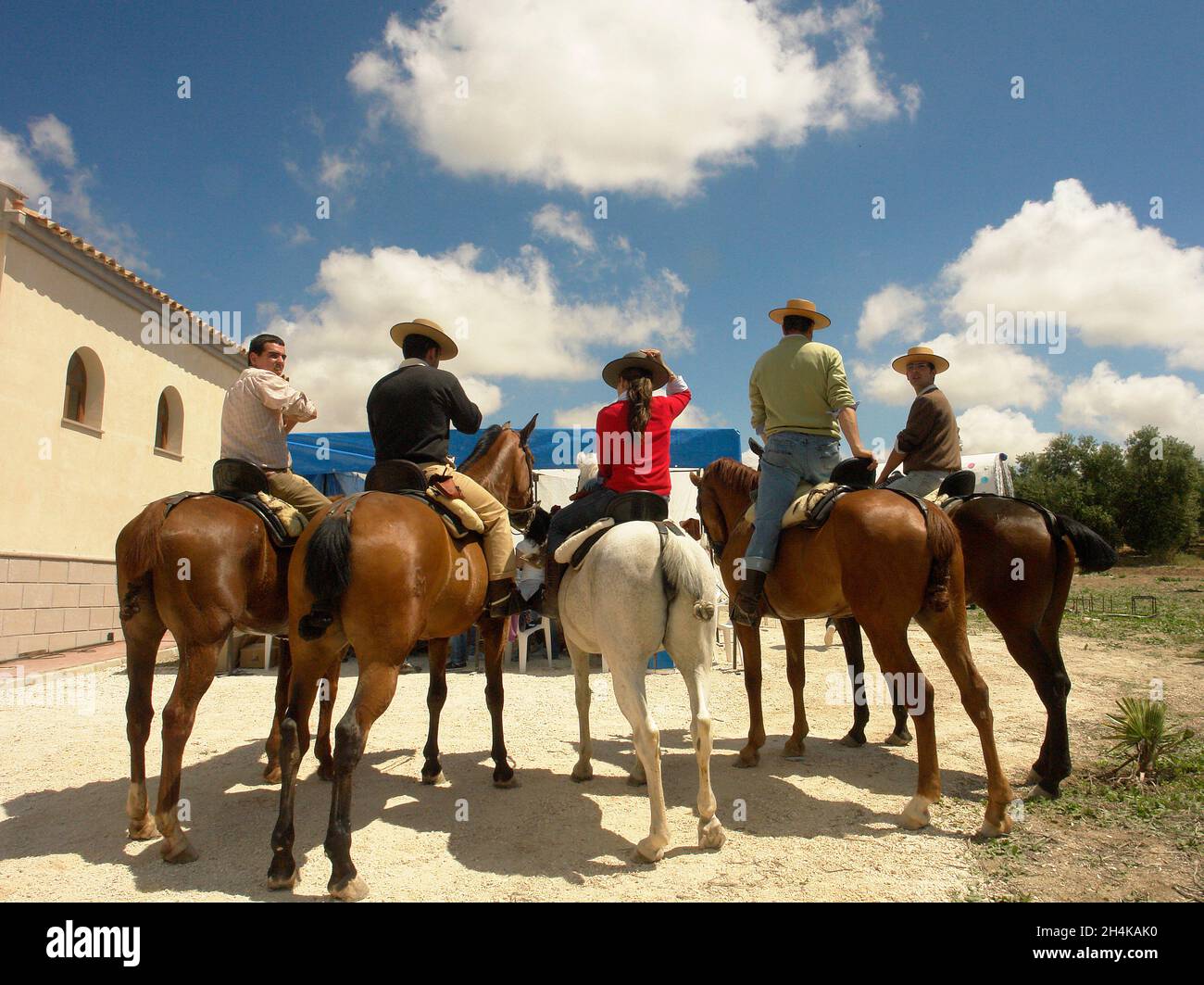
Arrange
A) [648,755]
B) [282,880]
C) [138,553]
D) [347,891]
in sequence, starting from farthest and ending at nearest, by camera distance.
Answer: [138,553] → [648,755] → [282,880] → [347,891]

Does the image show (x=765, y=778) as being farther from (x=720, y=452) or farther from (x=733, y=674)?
(x=720, y=452)

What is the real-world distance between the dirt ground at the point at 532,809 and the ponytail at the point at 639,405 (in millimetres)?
2540

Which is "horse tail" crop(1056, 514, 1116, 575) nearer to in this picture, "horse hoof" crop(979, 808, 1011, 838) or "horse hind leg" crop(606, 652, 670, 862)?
"horse hoof" crop(979, 808, 1011, 838)

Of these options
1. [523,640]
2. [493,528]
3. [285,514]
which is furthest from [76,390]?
[493,528]

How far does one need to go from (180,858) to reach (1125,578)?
36.2 m

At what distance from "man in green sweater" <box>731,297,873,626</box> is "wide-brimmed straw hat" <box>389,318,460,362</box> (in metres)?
2.46

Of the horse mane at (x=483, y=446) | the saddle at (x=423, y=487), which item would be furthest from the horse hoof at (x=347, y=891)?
the horse mane at (x=483, y=446)

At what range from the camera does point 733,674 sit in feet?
33.2

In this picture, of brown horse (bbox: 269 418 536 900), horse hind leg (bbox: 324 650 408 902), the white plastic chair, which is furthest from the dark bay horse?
the white plastic chair

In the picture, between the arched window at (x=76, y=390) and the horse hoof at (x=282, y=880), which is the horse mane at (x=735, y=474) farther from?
the arched window at (x=76, y=390)

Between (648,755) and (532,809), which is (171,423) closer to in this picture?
(532,809)

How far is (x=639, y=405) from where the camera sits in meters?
4.62

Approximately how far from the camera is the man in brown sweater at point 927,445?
5.76m

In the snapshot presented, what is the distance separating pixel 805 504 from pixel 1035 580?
164cm
